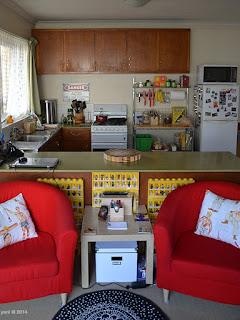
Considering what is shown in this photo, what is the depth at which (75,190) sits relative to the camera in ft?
10.3

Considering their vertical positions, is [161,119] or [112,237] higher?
[161,119]

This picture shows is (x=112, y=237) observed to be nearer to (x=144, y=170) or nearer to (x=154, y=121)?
(x=144, y=170)

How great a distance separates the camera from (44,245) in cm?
262

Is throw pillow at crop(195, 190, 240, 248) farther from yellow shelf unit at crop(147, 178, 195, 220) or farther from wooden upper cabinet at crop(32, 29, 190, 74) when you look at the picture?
wooden upper cabinet at crop(32, 29, 190, 74)

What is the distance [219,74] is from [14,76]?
3.14 meters

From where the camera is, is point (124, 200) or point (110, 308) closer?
point (110, 308)

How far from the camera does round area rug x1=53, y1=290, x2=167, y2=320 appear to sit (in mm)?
2461

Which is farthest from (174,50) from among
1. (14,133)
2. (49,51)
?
(14,133)

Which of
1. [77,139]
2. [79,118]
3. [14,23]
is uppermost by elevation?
[14,23]

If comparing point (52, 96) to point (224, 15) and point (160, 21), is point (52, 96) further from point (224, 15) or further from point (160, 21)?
point (224, 15)

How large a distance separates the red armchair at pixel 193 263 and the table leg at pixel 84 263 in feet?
1.81

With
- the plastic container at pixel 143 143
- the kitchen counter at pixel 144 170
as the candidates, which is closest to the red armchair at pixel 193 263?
the kitchen counter at pixel 144 170

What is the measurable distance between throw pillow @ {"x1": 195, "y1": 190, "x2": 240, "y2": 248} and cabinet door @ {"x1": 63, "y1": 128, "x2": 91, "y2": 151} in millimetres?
3304

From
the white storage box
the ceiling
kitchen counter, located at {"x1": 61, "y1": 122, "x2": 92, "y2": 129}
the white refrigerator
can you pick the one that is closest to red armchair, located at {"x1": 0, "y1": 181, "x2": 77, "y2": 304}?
the white storage box
